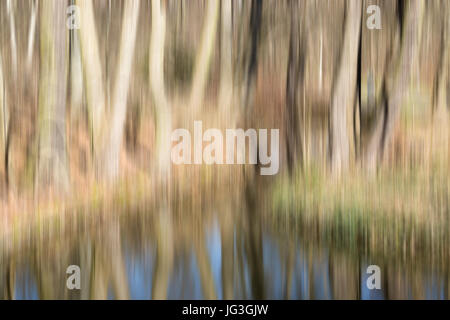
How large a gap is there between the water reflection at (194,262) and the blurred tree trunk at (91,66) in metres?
0.18

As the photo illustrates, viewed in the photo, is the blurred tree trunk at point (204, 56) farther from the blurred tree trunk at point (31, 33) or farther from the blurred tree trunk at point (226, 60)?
the blurred tree trunk at point (31, 33)

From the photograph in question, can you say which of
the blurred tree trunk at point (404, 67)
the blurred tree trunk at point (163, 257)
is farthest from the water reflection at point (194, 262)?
the blurred tree trunk at point (404, 67)

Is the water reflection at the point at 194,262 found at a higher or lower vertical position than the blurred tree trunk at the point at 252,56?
lower

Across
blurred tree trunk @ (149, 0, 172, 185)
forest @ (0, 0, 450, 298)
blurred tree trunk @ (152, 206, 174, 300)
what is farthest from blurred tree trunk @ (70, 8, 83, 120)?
blurred tree trunk @ (152, 206, 174, 300)

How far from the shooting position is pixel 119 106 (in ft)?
2.67

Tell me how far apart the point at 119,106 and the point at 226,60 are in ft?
0.67

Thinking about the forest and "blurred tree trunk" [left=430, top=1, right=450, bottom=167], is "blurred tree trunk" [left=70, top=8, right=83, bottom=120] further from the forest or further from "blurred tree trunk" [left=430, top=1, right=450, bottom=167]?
"blurred tree trunk" [left=430, top=1, right=450, bottom=167]

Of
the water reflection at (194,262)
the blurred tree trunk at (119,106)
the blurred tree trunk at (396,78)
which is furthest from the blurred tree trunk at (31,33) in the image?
the blurred tree trunk at (396,78)

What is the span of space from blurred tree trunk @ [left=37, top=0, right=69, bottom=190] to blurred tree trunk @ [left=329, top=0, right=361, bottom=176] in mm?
478

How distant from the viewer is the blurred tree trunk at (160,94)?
2.65 feet

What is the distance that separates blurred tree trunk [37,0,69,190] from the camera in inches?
32.1

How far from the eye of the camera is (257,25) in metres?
0.82

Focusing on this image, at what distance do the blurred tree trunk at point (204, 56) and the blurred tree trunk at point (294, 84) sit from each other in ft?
0.45
